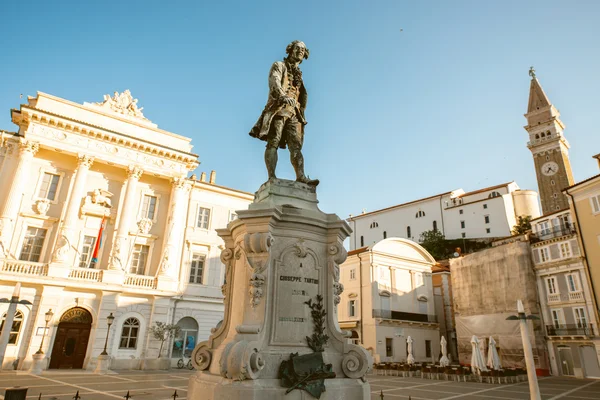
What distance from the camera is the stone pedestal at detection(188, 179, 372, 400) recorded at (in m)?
5.33

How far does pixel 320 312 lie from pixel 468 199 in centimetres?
7648

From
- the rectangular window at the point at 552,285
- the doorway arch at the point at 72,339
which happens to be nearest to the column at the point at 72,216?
the doorway arch at the point at 72,339

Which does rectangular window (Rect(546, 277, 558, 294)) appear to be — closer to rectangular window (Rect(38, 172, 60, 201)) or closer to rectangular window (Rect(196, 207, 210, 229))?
rectangular window (Rect(196, 207, 210, 229))

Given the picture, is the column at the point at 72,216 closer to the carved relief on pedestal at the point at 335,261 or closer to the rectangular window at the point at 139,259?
the rectangular window at the point at 139,259

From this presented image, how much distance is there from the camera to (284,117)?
7.79m

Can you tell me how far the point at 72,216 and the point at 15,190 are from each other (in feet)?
12.0

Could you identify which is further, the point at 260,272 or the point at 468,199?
the point at 468,199

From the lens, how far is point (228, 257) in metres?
7.01

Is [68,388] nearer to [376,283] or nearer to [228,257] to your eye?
[228,257]

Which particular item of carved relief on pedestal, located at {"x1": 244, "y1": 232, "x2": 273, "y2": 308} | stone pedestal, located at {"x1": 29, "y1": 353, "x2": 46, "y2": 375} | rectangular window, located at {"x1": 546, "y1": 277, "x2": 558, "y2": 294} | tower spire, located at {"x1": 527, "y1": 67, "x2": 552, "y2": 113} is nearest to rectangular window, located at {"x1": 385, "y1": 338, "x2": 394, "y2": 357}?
rectangular window, located at {"x1": 546, "y1": 277, "x2": 558, "y2": 294}

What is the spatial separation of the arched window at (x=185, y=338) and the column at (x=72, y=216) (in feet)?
28.7

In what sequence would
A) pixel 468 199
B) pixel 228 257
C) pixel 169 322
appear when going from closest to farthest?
pixel 228 257
pixel 169 322
pixel 468 199

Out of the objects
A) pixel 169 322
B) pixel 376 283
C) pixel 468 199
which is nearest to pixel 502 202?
pixel 468 199

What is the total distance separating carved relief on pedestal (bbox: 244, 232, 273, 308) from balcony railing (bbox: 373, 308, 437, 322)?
1226 inches
